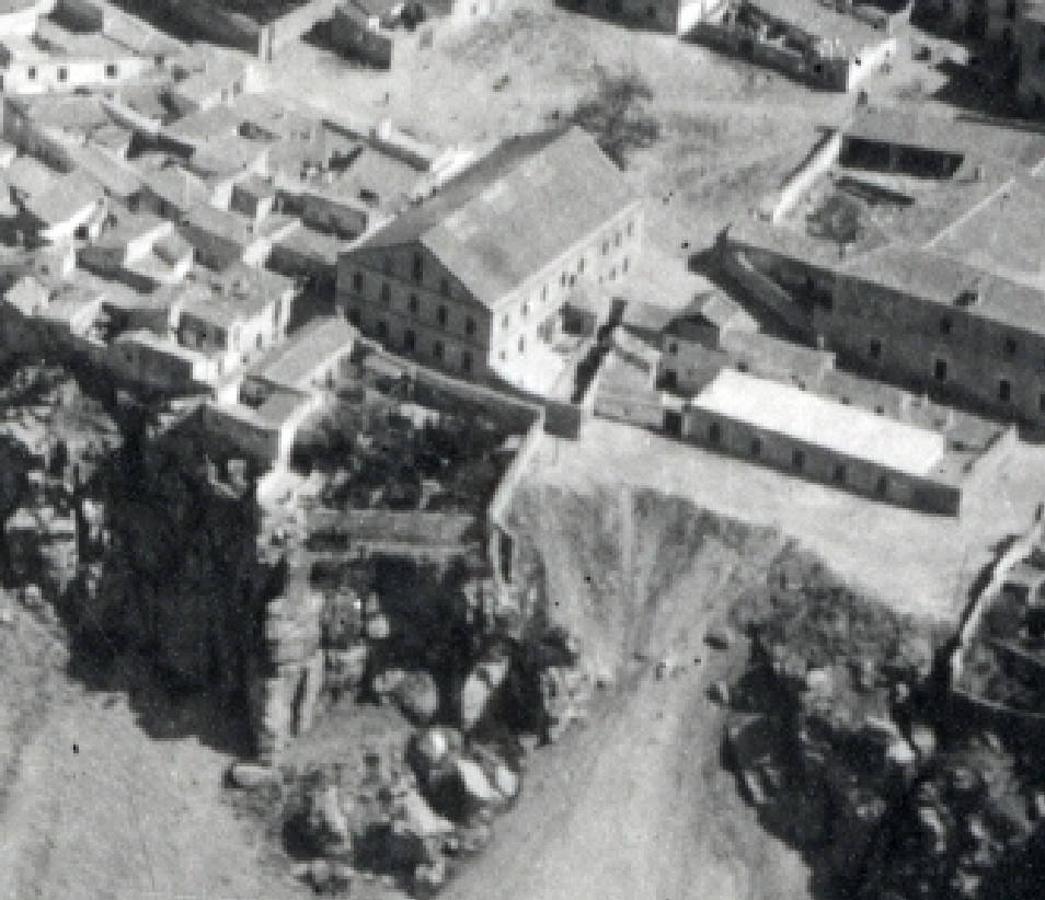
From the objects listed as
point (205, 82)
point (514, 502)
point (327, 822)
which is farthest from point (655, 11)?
point (327, 822)

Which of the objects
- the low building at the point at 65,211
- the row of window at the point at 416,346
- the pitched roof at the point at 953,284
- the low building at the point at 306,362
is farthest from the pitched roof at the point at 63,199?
the pitched roof at the point at 953,284

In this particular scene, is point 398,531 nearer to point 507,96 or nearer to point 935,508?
point 935,508

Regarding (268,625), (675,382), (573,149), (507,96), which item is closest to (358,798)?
(268,625)

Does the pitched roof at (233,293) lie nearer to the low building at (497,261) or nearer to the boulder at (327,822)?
the low building at (497,261)

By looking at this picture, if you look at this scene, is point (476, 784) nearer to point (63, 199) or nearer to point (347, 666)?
point (347, 666)

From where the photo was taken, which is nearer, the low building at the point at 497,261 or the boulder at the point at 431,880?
the boulder at the point at 431,880

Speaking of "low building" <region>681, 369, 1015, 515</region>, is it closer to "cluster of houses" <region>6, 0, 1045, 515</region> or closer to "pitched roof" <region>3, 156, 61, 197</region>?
"cluster of houses" <region>6, 0, 1045, 515</region>
